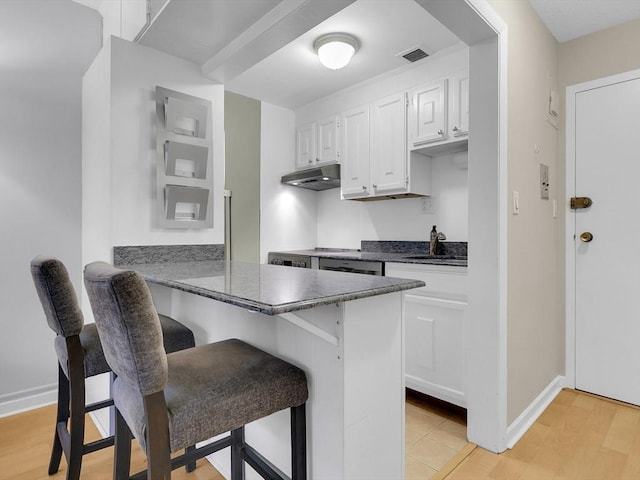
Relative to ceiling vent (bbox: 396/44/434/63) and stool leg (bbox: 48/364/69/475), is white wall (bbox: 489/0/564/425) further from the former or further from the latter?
stool leg (bbox: 48/364/69/475)

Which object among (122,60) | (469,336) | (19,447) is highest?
(122,60)

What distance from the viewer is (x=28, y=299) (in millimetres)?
2221

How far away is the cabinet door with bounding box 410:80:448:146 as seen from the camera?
2586mm

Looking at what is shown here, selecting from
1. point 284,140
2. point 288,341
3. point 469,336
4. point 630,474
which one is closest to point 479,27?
point 469,336

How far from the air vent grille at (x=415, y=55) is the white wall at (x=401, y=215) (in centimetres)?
76

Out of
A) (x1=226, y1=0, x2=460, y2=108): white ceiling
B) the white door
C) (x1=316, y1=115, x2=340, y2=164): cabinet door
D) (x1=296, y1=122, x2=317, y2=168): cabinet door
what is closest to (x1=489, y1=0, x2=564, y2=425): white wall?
the white door

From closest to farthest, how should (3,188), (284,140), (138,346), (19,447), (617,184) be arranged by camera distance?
1. (138,346)
2. (19,447)
3. (3,188)
4. (617,184)
5. (284,140)

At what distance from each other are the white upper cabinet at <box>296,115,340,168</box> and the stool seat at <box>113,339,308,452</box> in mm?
2541

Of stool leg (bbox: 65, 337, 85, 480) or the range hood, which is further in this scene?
the range hood

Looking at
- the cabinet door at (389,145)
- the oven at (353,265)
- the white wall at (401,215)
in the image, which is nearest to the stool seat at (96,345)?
the oven at (353,265)

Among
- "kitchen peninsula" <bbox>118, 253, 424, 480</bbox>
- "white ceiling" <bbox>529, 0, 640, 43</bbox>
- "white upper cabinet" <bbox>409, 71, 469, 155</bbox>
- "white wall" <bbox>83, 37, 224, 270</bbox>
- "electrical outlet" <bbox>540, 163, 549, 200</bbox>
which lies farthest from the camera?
"white upper cabinet" <bbox>409, 71, 469, 155</bbox>

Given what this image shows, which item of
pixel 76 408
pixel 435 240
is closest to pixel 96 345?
pixel 76 408

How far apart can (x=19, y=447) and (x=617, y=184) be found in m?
3.66

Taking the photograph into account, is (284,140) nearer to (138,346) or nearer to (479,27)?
(479,27)
